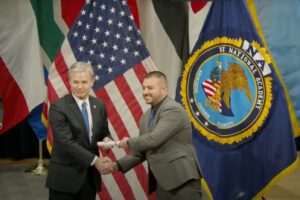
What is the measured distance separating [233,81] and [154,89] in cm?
147

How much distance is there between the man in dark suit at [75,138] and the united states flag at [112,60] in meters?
1.27

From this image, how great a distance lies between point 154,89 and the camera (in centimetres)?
281

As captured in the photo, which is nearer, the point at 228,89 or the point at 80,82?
the point at 80,82

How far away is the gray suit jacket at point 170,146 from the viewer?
2770 mm

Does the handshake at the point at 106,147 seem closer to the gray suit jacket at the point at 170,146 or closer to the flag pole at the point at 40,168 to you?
the gray suit jacket at the point at 170,146

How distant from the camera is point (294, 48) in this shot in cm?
504

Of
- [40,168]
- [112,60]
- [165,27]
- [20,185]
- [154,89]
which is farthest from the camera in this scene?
[40,168]

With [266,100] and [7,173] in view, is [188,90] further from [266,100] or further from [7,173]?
[7,173]

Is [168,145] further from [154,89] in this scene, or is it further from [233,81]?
[233,81]

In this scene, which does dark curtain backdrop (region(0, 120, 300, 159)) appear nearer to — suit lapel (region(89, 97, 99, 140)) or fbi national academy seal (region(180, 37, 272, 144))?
fbi national academy seal (region(180, 37, 272, 144))

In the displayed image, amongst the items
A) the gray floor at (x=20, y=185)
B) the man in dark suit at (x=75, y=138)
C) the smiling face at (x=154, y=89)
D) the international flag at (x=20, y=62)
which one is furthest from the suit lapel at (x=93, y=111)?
the international flag at (x=20, y=62)

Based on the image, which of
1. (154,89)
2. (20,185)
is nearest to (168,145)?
(154,89)

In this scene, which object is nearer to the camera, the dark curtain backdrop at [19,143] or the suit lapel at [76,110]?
the suit lapel at [76,110]

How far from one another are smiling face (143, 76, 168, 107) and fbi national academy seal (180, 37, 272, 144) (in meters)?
1.37
